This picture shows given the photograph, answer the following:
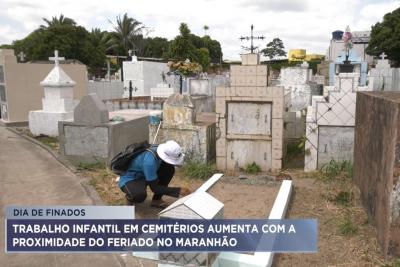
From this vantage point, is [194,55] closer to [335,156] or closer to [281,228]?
[335,156]

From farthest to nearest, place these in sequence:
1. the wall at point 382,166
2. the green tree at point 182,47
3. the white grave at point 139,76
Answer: the green tree at point 182,47 → the white grave at point 139,76 → the wall at point 382,166

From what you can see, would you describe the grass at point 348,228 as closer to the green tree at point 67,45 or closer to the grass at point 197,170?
the grass at point 197,170

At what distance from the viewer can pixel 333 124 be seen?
23.0 feet

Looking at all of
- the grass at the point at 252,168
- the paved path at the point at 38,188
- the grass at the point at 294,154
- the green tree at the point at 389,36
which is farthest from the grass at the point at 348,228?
the green tree at the point at 389,36

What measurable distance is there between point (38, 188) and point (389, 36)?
35.0 metres

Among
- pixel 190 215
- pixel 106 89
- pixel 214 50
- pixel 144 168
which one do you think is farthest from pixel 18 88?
pixel 214 50

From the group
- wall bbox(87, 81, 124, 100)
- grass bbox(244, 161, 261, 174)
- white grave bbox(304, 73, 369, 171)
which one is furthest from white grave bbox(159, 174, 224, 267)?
wall bbox(87, 81, 124, 100)

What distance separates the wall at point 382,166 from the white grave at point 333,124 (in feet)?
5.04

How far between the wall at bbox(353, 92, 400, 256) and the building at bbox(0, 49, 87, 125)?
1059 centimetres

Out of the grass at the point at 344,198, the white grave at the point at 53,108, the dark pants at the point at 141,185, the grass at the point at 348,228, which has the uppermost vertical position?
the white grave at the point at 53,108

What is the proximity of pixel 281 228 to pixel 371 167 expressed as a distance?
1.40m

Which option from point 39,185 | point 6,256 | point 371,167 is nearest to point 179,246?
point 6,256

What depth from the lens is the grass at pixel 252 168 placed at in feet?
23.9

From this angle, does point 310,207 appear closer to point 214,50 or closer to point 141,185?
point 141,185
